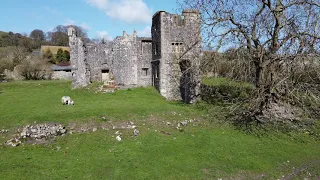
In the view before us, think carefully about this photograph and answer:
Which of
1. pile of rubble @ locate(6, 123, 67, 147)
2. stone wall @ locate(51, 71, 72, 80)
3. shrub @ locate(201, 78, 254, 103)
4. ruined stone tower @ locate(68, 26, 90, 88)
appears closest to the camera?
pile of rubble @ locate(6, 123, 67, 147)

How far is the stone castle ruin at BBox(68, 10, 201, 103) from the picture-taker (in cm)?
2552

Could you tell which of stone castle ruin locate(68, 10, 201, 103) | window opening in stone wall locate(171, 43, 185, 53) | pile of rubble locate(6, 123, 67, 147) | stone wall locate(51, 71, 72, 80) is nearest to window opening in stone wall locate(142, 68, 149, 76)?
stone castle ruin locate(68, 10, 201, 103)

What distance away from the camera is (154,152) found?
40.7 feet

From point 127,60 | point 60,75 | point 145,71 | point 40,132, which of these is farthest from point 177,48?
point 60,75

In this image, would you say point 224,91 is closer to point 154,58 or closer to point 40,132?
point 154,58

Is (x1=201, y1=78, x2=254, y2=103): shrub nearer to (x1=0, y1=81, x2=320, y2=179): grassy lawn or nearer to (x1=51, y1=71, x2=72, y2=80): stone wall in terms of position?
(x1=0, y1=81, x2=320, y2=179): grassy lawn

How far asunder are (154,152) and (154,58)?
55.9 ft

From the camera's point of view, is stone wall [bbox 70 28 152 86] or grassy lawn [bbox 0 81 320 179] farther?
stone wall [bbox 70 28 152 86]

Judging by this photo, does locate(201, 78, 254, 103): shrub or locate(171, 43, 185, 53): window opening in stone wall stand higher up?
locate(171, 43, 185, 53): window opening in stone wall

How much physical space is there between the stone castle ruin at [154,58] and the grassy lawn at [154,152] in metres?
7.99

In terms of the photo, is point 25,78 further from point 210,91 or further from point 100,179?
point 100,179

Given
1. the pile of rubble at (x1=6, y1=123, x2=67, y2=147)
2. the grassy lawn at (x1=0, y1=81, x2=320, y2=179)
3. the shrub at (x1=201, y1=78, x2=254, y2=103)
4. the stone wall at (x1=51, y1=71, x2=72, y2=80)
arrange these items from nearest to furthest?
1. the grassy lawn at (x1=0, y1=81, x2=320, y2=179)
2. the pile of rubble at (x1=6, y1=123, x2=67, y2=147)
3. the shrub at (x1=201, y1=78, x2=254, y2=103)
4. the stone wall at (x1=51, y1=71, x2=72, y2=80)

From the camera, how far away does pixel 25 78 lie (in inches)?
1821

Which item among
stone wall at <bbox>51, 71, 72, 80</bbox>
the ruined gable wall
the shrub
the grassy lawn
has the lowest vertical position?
the grassy lawn
